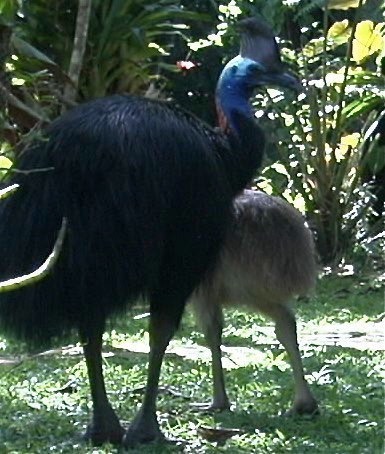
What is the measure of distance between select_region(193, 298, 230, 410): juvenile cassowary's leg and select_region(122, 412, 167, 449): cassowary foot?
641mm

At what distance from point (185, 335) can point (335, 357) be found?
1282 mm

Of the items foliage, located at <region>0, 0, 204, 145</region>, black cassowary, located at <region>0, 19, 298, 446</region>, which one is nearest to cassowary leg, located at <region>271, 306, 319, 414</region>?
black cassowary, located at <region>0, 19, 298, 446</region>

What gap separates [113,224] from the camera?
5.12m

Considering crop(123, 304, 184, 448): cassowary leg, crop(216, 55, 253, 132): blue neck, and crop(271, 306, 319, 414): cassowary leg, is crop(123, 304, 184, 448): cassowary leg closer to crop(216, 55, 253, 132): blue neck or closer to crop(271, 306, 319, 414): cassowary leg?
crop(271, 306, 319, 414): cassowary leg

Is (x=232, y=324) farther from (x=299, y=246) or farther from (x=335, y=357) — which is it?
(x=299, y=246)

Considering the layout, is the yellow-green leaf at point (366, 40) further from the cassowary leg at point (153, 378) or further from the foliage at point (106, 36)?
the cassowary leg at point (153, 378)

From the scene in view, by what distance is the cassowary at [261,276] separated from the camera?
19.3ft

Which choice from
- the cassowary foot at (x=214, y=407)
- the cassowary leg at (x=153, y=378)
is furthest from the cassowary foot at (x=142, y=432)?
the cassowary foot at (x=214, y=407)

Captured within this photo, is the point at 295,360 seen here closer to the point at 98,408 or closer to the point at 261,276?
the point at 261,276

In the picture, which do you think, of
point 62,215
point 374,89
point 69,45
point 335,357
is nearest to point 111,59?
point 69,45

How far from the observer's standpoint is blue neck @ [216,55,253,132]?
19.5 ft

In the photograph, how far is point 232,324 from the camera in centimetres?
884

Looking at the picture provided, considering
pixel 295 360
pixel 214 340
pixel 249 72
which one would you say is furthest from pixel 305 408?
pixel 249 72

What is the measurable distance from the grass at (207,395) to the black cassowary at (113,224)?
0.27m
